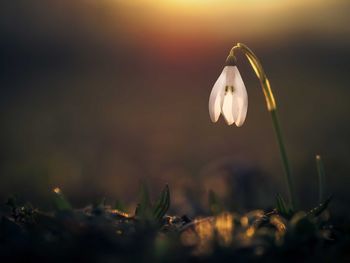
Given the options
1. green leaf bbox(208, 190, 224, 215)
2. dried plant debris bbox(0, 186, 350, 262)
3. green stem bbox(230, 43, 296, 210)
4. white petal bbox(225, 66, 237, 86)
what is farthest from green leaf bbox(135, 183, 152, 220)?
white petal bbox(225, 66, 237, 86)

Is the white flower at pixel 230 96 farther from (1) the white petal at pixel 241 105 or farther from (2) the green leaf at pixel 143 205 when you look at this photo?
(2) the green leaf at pixel 143 205

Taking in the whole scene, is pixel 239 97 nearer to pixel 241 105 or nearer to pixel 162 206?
pixel 241 105

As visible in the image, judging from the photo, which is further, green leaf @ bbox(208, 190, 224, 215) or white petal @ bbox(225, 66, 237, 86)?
white petal @ bbox(225, 66, 237, 86)

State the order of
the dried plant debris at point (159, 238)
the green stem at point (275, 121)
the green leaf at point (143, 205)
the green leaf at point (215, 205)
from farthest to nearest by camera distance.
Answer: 1. the green stem at point (275, 121)
2. the green leaf at point (143, 205)
3. the green leaf at point (215, 205)
4. the dried plant debris at point (159, 238)

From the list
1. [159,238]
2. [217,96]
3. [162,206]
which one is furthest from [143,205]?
[217,96]

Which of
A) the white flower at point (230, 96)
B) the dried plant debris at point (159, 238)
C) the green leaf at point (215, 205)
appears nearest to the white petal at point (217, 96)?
the white flower at point (230, 96)

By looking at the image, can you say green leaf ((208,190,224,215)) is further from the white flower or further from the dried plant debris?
the white flower

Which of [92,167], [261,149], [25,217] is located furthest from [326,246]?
[261,149]

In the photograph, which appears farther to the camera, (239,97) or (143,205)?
(239,97)
